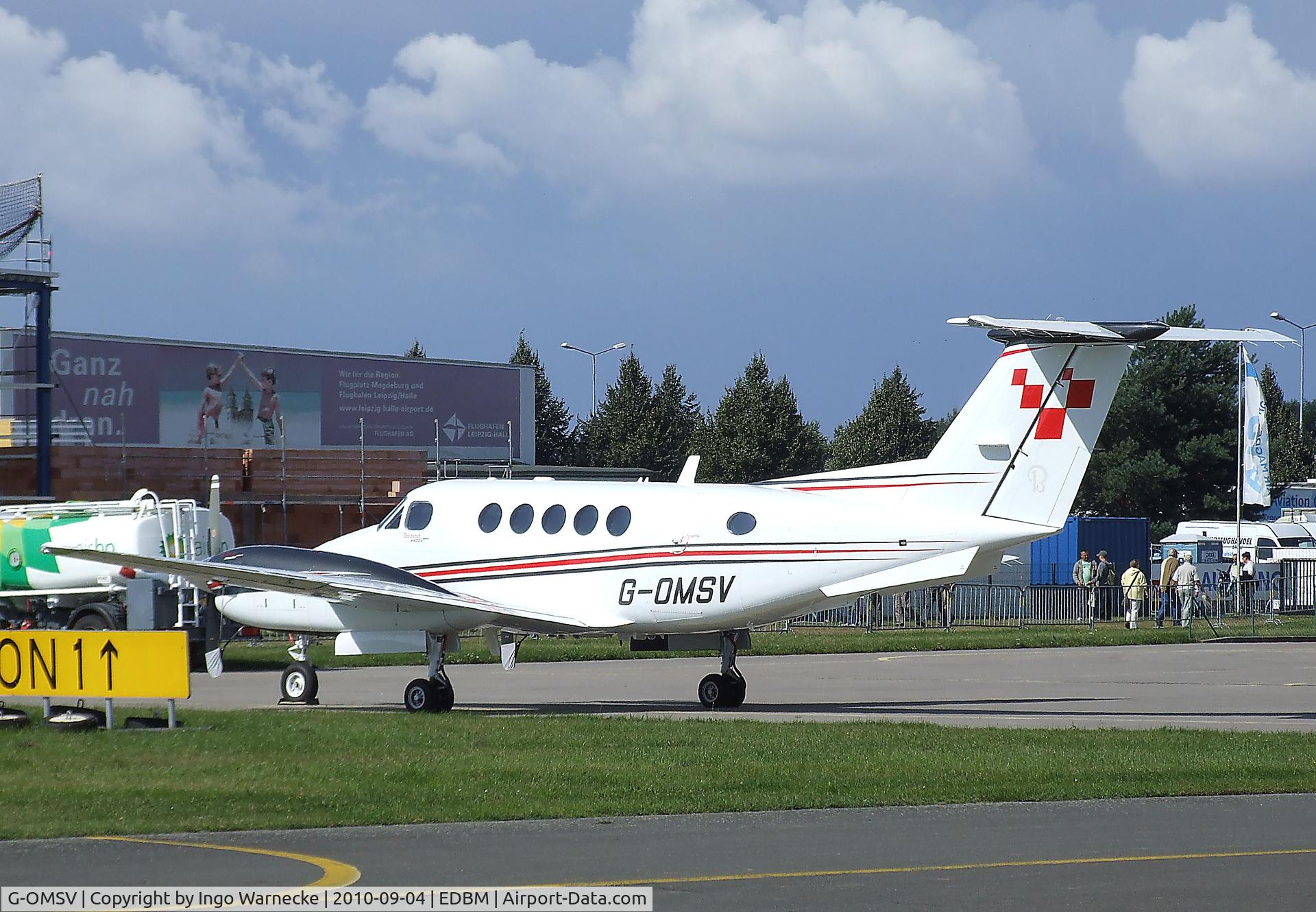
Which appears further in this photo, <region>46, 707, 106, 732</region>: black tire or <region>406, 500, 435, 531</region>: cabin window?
<region>406, 500, 435, 531</region>: cabin window

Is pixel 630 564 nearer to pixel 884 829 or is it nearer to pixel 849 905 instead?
pixel 884 829

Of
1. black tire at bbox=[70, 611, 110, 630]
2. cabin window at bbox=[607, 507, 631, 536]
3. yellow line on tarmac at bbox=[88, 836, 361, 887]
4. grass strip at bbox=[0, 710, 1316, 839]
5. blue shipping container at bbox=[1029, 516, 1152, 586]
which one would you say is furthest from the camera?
blue shipping container at bbox=[1029, 516, 1152, 586]

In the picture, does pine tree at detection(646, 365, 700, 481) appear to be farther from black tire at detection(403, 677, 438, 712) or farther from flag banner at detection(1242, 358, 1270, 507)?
black tire at detection(403, 677, 438, 712)

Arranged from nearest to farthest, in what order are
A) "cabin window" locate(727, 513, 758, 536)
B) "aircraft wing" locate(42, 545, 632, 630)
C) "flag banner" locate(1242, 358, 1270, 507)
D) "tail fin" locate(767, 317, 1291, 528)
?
"tail fin" locate(767, 317, 1291, 528) < "aircraft wing" locate(42, 545, 632, 630) < "cabin window" locate(727, 513, 758, 536) < "flag banner" locate(1242, 358, 1270, 507)

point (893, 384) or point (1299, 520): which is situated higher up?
point (893, 384)

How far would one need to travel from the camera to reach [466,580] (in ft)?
65.2

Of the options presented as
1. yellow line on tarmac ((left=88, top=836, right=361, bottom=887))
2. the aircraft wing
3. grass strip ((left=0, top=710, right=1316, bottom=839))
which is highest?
the aircraft wing

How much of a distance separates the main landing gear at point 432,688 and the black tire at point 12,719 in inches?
185

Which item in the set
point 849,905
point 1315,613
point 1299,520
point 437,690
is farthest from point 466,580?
point 1299,520

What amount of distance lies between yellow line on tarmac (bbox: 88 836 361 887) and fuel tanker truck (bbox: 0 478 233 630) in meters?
16.7

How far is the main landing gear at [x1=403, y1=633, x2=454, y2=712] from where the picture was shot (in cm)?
1922

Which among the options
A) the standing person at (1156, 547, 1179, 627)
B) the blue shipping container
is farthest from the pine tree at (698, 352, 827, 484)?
Result: the standing person at (1156, 547, 1179, 627)

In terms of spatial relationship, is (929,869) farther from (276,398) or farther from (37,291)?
(276,398)

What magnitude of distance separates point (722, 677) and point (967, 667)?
998cm
